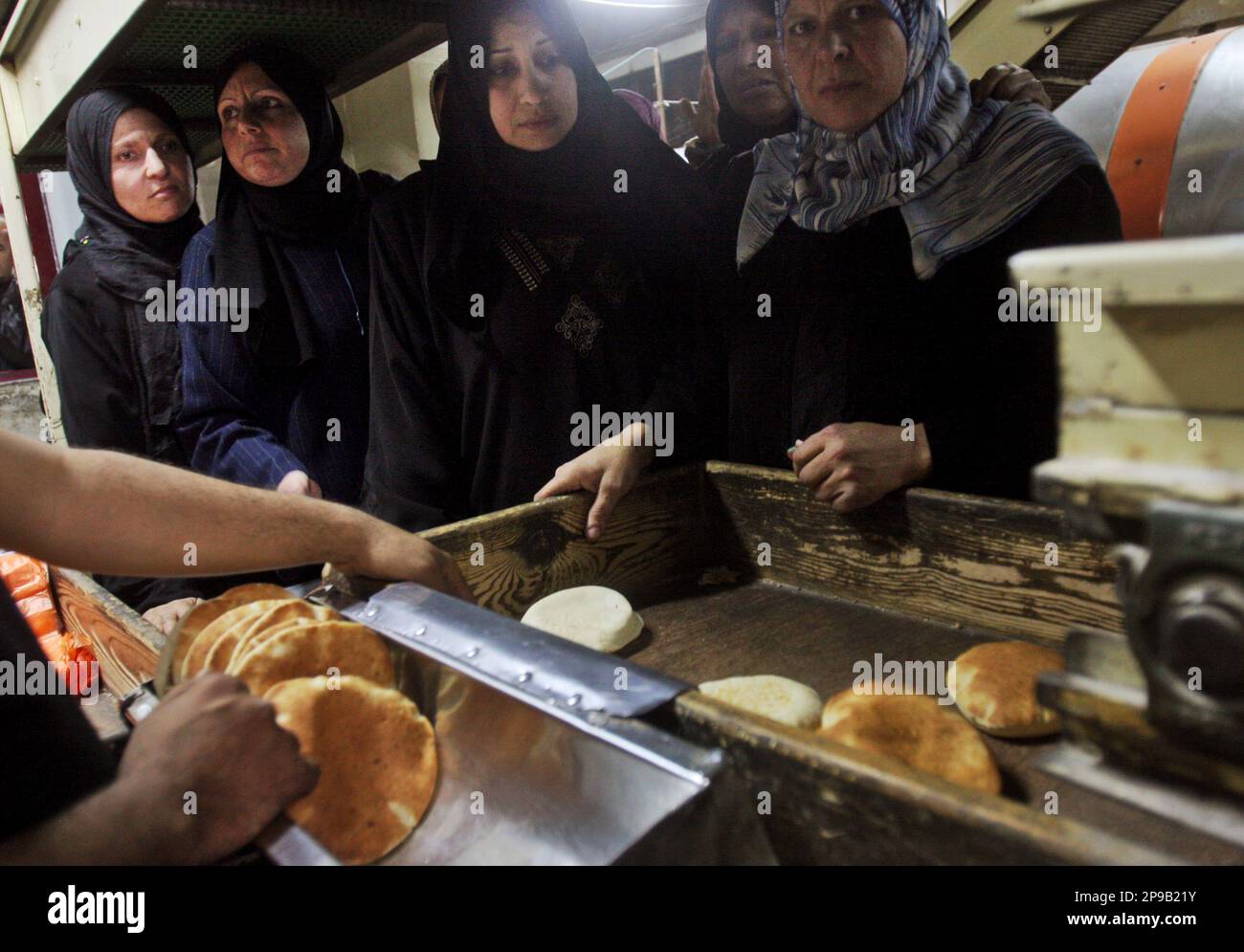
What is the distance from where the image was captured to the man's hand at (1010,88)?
7.55 ft

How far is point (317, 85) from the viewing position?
282cm

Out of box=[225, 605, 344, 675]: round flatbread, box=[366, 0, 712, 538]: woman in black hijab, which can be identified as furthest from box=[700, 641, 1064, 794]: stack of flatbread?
box=[366, 0, 712, 538]: woman in black hijab

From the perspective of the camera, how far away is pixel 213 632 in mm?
1301

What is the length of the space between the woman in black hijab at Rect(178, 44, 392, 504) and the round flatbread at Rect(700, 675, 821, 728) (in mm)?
1707

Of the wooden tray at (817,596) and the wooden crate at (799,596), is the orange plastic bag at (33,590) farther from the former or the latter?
the wooden tray at (817,596)

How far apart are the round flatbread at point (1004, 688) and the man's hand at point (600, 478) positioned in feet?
2.97

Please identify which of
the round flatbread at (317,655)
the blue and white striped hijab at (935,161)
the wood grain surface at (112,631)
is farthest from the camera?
the blue and white striped hijab at (935,161)

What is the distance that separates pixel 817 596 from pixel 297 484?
150 centimetres

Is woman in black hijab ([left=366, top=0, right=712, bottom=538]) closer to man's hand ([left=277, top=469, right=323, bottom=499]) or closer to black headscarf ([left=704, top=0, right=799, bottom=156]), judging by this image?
man's hand ([left=277, top=469, right=323, bottom=499])

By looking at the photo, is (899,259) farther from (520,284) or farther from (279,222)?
(279,222)

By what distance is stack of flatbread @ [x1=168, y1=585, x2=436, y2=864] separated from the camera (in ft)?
3.59

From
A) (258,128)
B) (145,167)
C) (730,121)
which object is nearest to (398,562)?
(258,128)

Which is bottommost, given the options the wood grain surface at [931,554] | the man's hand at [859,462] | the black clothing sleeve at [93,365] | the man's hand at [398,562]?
the wood grain surface at [931,554]

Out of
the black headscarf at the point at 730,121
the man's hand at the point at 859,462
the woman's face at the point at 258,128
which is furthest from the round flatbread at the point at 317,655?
the black headscarf at the point at 730,121
